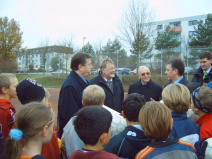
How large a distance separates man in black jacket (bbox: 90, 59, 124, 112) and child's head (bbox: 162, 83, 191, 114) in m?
1.95

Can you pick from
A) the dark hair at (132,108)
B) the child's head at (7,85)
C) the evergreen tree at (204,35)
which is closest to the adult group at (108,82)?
the child's head at (7,85)

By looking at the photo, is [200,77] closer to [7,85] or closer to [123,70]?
[7,85]

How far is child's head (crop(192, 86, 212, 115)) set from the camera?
6.18 feet

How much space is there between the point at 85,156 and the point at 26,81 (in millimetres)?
1501

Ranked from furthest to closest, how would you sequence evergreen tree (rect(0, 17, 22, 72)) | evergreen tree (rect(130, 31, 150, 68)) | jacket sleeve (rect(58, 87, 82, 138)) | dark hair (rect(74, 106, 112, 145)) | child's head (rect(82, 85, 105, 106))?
evergreen tree (rect(0, 17, 22, 72)) → evergreen tree (rect(130, 31, 150, 68)) → jacket sleeve (rect(58, 87, 82, 138)) → child's head (rect(82, 85, 105, 106)) → dark hair (rect(74, 106, 112, 145))

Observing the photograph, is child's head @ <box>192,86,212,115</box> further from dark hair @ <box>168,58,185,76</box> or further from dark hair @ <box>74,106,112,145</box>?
dark hair @ <box>168,58,185,76</box>

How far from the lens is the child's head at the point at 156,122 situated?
1.51 metres

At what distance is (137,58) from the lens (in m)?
15.6

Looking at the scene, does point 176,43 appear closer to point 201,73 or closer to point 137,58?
point 137,58

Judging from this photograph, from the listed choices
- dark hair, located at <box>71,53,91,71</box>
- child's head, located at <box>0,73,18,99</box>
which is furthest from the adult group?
child's head, located at <box>0,73,18,99</box>

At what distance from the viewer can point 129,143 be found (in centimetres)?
164

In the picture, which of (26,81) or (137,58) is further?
(137,58)

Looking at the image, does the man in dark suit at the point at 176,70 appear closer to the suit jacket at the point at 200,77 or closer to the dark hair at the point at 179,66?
the dark hair at the point at 179,66

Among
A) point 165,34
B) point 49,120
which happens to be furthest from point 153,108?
point 165,34
